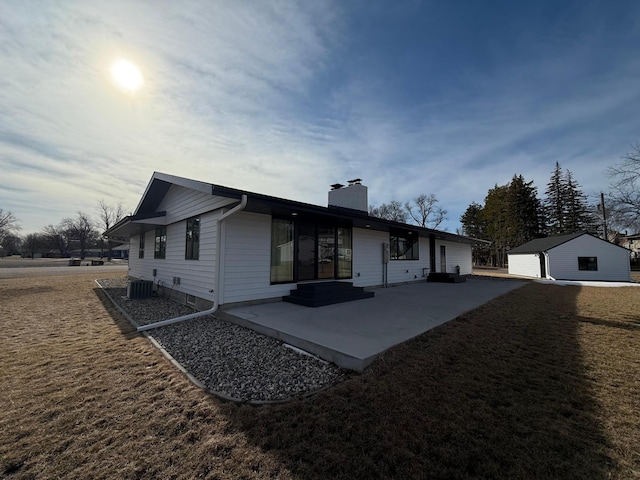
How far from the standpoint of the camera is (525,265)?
2145 centimetres

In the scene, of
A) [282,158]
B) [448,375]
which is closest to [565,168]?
[282,158]

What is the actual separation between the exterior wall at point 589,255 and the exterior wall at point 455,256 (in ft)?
19.6

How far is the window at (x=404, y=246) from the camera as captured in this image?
1160 cm

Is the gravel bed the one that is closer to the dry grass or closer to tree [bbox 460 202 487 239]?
the dry grass

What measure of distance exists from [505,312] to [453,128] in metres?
6.82

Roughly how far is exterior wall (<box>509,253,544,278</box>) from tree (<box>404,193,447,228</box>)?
13.4 metres

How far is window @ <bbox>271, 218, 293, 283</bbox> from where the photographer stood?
278 inches

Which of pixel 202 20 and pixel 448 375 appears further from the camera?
pixel 202 20

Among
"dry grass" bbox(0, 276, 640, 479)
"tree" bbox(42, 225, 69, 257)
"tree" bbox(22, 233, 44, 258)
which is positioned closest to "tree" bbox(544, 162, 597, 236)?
"dry grass" bbox(0, 276, 640, 479)

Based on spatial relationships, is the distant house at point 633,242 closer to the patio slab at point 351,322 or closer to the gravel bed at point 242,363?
the patio slab at point 351,322

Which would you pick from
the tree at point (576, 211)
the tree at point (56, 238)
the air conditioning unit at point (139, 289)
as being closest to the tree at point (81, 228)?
the tree at point (56, 238)

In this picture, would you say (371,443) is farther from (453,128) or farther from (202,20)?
(453,128)

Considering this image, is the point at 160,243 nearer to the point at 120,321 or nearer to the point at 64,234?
the point at 120,321

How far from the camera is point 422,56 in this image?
7.58 metres
